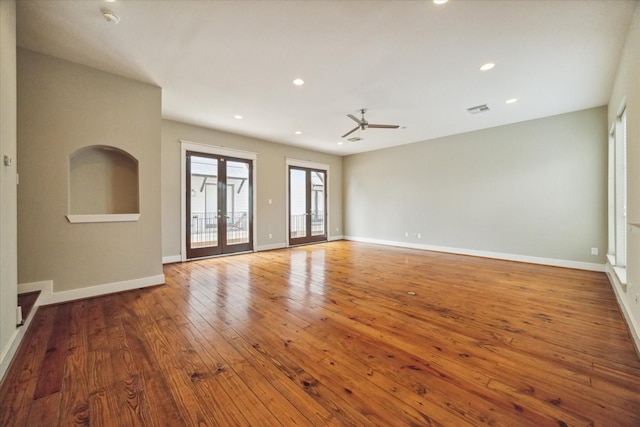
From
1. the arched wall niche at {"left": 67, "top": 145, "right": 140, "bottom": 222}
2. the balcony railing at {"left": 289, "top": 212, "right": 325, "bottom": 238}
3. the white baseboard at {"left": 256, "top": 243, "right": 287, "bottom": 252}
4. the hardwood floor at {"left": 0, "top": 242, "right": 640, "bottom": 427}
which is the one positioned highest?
the arched wall niche at {"left": 67, "top": 145, "right": 140, "bottom": 222}

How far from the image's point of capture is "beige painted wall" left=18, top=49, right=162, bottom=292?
2961 millimetres

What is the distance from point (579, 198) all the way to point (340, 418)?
19.6 ft

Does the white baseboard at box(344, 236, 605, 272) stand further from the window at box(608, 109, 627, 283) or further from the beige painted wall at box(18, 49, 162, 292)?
the beige painted wall at box(18, 49, 162, 292)

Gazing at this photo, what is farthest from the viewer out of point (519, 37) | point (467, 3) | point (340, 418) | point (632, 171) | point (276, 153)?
point (276, 153)

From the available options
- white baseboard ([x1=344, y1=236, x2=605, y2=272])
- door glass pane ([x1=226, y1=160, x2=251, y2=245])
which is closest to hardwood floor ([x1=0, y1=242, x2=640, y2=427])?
white baseboard ([x1=344, y1=236, x2=605, y2=272])

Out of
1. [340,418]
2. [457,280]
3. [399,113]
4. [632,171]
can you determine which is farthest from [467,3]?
[457,280]

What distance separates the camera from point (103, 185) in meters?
3.65

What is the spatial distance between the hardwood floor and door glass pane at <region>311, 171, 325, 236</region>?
460cm

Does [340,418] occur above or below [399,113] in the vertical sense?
below

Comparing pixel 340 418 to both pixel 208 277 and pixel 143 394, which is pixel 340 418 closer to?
pixel 143 394

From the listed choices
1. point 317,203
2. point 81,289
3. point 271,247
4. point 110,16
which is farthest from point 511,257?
point 81,289

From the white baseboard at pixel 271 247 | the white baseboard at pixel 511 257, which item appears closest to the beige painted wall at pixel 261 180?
the white baseboard at pixel 271 247

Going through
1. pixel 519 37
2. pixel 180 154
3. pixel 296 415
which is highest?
pixel 519 37

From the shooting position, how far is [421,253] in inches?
253
